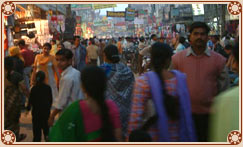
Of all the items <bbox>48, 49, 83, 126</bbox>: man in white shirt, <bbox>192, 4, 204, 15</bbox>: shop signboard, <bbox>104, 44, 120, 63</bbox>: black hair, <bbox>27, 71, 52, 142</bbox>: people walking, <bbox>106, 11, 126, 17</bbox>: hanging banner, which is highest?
<bbox>106, 11, 126, 17</bbox>: hanging banner

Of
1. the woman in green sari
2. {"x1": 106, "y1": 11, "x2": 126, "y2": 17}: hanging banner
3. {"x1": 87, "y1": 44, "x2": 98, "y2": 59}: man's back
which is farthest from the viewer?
{"x1": 106, "y1": 11, "x2": 126, "y2": 17}: hanging banner

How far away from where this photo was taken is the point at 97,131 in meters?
3.05

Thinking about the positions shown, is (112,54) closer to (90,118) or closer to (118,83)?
(118,83)

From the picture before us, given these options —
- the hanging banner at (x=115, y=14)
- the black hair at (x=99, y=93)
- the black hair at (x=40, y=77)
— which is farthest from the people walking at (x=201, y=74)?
the hanging banner at (x=115, y=14)

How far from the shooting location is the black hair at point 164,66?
326 cm

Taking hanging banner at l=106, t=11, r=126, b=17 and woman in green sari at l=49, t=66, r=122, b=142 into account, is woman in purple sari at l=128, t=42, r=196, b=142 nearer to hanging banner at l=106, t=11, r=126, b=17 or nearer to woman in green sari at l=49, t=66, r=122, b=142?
woman in green sari at l=49, t=66, r=122, b=142

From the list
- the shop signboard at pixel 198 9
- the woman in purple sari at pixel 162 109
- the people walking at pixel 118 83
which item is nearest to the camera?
the woman in purple sari at pixel 162 109

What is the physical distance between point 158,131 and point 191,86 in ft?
3.94

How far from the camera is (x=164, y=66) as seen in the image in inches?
137

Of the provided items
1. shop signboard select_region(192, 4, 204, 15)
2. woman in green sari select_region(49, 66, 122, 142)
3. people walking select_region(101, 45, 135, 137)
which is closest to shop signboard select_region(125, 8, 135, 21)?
shop signboard select_region(192, 4, 204, 15)

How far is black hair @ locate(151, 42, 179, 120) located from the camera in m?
3.26

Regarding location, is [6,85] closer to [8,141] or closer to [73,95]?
[73,95]

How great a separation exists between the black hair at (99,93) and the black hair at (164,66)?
0.49 m

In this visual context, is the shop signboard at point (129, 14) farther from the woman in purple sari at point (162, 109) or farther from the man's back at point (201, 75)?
the woman in purple sari at point (162, 109)
